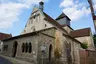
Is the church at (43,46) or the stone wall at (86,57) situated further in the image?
the stone wall at (86,57)

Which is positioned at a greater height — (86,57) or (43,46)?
(43,46)

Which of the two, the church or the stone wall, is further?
the stone wall

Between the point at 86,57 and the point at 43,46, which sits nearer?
the point at 43,46

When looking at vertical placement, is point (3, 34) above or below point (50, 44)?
above

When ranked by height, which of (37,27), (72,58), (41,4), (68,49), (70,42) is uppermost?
(41,4)

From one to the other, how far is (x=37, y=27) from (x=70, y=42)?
9123mm

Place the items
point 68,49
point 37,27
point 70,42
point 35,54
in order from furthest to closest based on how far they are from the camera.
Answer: point 37,27, point 70,42, point 68,49, point 35,54

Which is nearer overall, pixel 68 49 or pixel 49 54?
pixel 49 54

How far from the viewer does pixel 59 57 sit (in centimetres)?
1934

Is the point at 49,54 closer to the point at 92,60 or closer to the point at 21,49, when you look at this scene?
the point at 21,49

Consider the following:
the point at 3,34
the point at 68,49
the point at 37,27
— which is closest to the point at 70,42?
the point at 68,49

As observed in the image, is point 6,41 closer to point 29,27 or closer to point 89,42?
point 29,27

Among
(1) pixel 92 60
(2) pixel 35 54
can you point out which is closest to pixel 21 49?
(2) pixel 35 54

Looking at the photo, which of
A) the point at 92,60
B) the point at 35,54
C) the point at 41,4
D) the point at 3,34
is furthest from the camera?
the point at 3,34
